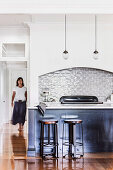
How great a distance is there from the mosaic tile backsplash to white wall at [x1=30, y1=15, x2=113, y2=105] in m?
0.22

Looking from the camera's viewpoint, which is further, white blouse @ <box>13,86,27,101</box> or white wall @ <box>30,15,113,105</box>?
white blouse @ <box>13,86,27,101</box>

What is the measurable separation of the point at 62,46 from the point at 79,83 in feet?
3.45

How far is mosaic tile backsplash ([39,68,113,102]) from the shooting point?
7340 millimetres

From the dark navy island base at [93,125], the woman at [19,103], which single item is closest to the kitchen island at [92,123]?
the dark navy island base at [93,125]

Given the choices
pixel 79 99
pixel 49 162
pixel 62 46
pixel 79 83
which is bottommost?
pixel 49 162

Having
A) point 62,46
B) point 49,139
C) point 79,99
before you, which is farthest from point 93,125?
point 62,46

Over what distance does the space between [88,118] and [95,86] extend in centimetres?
228

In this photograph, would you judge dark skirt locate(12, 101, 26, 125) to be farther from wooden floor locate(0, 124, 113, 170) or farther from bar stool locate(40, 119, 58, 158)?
bar stool locate(40, 119, 58, 158)

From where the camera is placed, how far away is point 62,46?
7254mm

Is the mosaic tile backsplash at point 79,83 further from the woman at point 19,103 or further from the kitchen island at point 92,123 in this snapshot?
the kitchen island at point 92,123

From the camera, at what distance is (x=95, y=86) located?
7344mm
